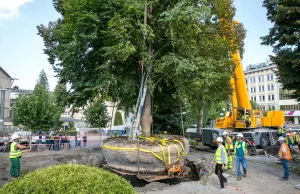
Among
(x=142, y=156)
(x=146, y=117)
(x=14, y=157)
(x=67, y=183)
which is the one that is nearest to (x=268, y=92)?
(x=146, y=117)

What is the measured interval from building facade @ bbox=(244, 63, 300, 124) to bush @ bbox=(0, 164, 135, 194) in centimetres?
5860

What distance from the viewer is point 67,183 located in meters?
3.69

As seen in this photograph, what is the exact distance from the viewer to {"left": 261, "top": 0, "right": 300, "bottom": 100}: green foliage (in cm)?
973

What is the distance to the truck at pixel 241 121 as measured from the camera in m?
17.3

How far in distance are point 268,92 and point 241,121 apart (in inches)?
2008

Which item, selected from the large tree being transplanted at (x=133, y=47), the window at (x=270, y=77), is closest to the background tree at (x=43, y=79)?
the window at (x=270, y=77)

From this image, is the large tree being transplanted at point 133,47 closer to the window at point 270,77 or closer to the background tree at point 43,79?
the window at point 270,77

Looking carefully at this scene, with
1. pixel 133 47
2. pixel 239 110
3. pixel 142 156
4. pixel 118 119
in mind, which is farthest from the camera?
pixel 118 119

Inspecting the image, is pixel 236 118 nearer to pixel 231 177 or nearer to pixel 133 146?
pixel 231 177

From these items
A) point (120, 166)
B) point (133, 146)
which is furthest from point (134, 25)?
point (120, 166)

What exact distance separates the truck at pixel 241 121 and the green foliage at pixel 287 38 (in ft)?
19.4

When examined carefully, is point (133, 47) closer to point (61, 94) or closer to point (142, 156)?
point (142, 156)

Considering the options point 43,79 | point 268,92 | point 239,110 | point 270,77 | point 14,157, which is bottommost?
point 14,157

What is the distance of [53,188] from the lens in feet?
11.8
